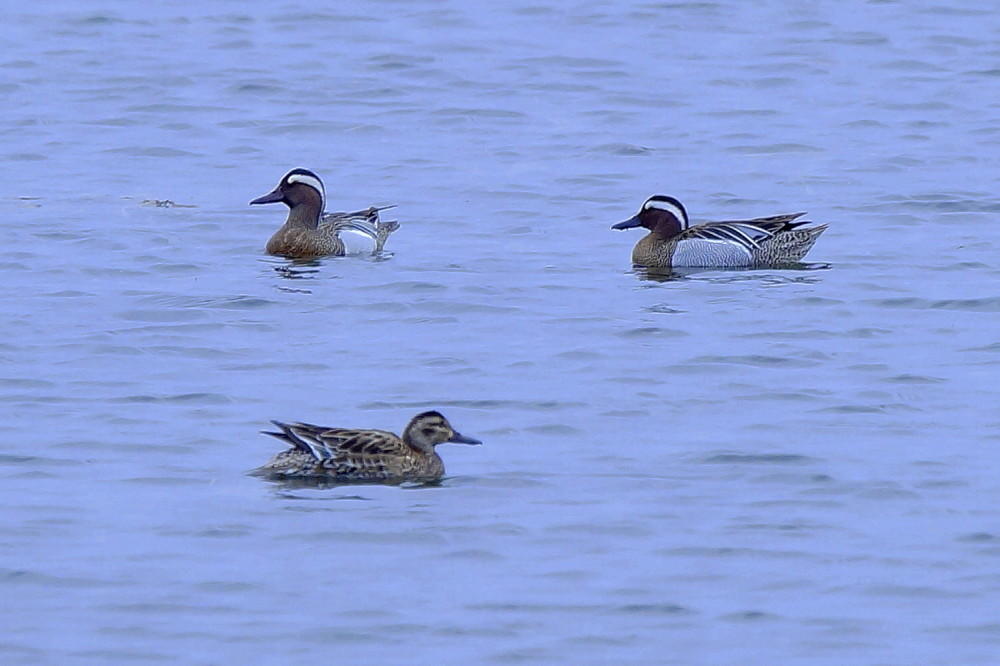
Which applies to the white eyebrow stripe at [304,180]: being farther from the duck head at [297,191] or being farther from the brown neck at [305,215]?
the brown neck at [305,215]

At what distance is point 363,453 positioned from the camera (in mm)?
10852

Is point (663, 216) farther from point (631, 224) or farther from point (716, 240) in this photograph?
point (716, 240)

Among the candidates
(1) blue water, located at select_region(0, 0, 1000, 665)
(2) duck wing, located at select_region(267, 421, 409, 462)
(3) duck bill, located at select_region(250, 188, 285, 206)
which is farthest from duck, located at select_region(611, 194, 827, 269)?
(2) duck wing, located at select_region(267, 421, 409, 462)

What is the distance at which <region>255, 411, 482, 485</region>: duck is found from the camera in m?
10.8

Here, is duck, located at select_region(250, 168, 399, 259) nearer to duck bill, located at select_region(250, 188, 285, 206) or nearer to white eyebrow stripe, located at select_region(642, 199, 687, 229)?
duck bill, located at select_region(250, 188, 285, 206)

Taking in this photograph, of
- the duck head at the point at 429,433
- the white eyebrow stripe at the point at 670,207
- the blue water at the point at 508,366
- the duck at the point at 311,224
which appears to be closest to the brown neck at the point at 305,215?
the duck at the point at 311,224

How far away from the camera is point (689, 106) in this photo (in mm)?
25328

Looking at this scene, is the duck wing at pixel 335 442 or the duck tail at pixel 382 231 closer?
the duck wing at pixel 335 442

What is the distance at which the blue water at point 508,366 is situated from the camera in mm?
9039

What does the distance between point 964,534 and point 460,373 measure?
4.09 meters

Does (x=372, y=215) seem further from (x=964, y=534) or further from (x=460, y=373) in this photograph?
(x=964, y=534)

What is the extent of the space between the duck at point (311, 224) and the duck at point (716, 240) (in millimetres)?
2096

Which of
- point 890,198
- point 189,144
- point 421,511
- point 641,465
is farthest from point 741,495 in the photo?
point 189,144

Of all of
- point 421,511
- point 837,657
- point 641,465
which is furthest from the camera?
point 641,465
